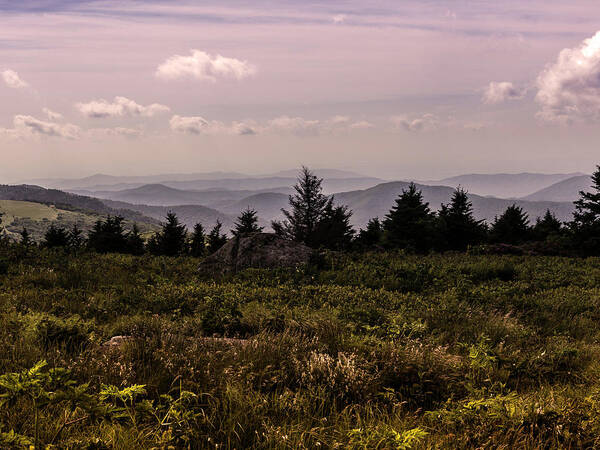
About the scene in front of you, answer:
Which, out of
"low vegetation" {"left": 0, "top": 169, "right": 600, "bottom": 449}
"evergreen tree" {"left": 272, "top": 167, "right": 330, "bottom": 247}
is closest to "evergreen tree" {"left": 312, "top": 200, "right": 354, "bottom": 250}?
"evergreen tree" {"left": 272, "top": 167, "right": 330, "bottom": 247}

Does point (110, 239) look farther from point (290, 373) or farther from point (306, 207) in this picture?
point (290, 373)

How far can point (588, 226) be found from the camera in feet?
79.7

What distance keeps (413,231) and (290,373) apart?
2667 cm

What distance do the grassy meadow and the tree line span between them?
10793 millimetres

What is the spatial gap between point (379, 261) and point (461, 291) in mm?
4459

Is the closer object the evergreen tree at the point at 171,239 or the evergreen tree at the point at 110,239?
the evergreen tree at the point at 110,239

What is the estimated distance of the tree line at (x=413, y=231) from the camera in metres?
23.7

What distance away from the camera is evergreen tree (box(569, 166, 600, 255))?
23.4 metres

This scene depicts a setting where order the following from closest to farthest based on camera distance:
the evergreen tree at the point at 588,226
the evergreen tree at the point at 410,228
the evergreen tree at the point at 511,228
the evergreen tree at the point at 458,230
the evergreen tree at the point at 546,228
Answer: the evergreen tree at the point at 588,226 < the evergreen tree at the point at 410,228 < the evergreen tree at the point at 546,228 < the evergreen tree at the point at 458,230 < the evergreen tree at the point at 511,228

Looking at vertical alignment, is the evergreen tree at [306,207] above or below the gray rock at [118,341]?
above

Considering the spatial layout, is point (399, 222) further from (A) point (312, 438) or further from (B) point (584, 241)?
(A) point (312, 438)

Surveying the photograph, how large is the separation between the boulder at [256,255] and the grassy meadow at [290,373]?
13.6ft

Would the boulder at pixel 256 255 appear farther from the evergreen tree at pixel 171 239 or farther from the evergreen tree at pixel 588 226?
the evergreen tree at pixel 171 239

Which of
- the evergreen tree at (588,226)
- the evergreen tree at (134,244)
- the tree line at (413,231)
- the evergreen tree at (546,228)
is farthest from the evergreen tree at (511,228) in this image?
the evergreen tree at (134,244)
